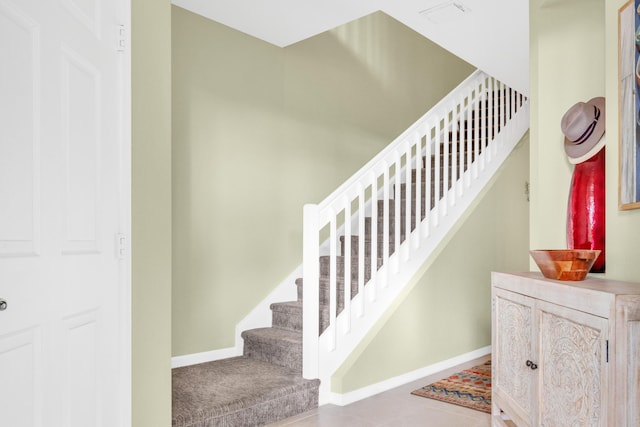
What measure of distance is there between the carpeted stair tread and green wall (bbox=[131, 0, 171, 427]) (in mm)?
507

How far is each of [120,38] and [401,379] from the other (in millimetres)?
2972

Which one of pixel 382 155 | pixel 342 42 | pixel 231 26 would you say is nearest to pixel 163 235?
pixel 382 155

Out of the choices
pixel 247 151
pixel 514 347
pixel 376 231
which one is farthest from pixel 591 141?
pixel 247 151

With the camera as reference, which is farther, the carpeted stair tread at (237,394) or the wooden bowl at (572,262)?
the carpeted stair tread at (237,394)

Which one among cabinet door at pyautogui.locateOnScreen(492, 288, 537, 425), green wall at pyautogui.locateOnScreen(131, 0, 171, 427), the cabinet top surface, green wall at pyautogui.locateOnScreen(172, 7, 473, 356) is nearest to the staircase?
green wall at pyautogui.locateOnScreen(172, 7, 473, 356)

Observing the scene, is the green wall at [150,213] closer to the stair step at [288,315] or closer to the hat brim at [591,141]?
the stair step at [288,315]

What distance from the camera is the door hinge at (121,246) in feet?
6.49

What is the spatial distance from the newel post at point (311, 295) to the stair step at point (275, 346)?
19cm

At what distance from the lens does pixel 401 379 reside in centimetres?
383

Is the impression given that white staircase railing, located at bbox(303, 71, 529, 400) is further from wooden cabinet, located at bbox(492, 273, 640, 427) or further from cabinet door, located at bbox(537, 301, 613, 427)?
cabinet door, located at bbox(537, 301, 613, 427)

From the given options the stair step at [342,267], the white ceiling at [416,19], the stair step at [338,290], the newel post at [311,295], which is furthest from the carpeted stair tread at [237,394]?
the white ceiling at [416,19]

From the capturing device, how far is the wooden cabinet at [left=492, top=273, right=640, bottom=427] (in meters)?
1.35

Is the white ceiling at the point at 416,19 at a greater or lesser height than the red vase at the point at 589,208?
greater

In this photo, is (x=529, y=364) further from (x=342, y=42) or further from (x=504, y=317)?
(x=342, y=42)
